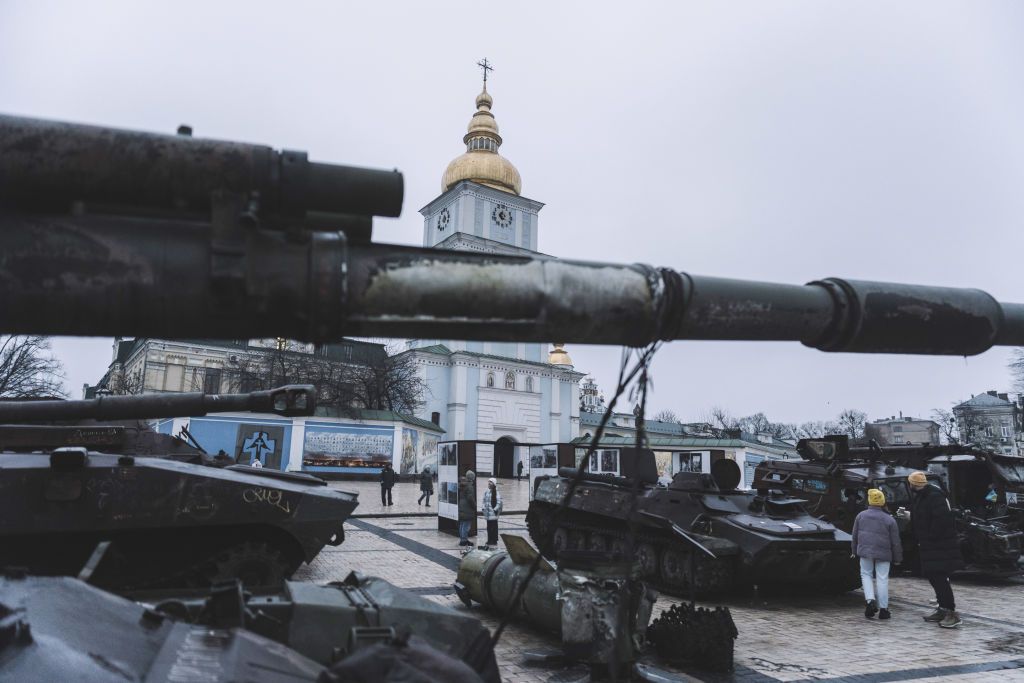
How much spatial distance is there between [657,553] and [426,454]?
31127 millimetres

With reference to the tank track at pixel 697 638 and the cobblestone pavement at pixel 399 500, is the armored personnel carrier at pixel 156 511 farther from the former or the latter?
the cobblestone pavement at pixel 399 500

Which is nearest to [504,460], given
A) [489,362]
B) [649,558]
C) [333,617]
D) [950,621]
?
[489,362]

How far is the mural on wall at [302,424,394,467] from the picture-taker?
99.2ft

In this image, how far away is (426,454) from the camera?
4019 cm

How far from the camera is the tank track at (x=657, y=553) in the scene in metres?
9.00

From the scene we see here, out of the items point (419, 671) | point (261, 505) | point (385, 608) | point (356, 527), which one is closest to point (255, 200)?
point (419, 671)

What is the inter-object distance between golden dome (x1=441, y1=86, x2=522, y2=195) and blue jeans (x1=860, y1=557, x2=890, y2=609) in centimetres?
4548

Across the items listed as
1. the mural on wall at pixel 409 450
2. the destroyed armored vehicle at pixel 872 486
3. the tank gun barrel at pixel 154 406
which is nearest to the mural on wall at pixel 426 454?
the mural on wall at pixel 409 450

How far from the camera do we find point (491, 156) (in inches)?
2079

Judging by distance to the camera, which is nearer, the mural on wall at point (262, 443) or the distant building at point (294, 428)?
the distant building at point (294, 428)

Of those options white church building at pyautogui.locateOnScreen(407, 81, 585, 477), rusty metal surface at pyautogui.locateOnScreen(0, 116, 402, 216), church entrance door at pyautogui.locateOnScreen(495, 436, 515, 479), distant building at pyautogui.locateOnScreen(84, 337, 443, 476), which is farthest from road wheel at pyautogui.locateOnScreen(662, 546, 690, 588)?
church entrance door at pyautogui.locateOnScreen(495, 436, 515, 479)

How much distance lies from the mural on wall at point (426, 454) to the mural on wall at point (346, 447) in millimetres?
5318

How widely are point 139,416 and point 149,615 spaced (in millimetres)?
3332

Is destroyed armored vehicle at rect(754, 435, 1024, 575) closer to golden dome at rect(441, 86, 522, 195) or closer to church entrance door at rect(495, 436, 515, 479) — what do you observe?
church entrance door at rect(495, 436, 515, 479)
